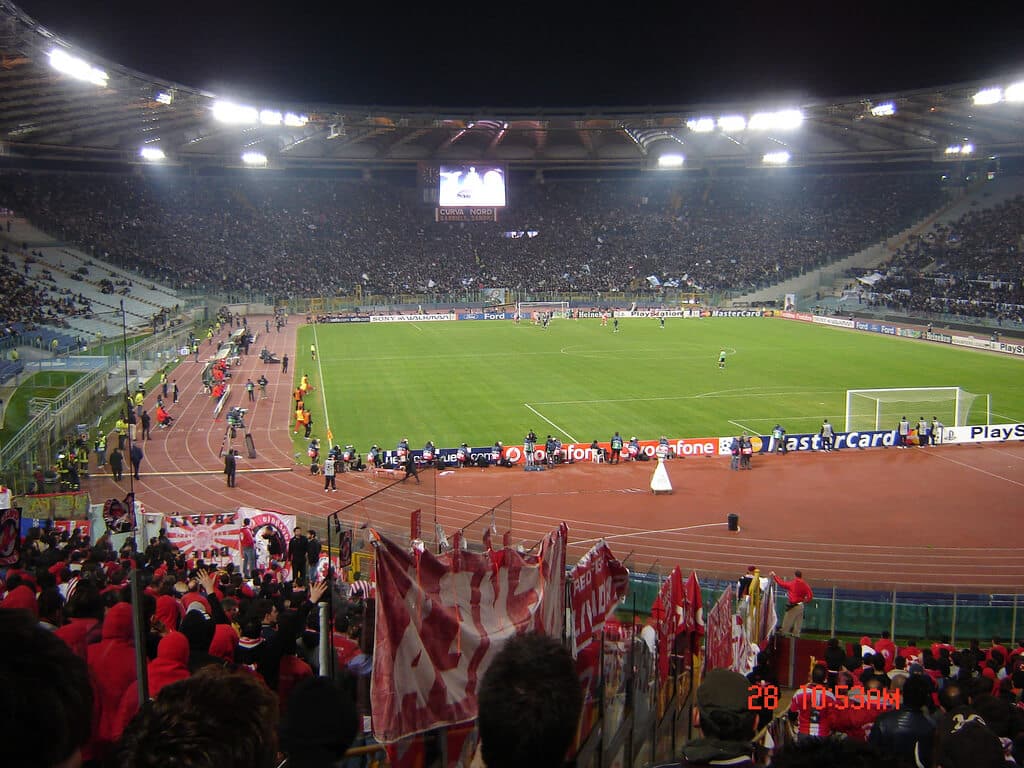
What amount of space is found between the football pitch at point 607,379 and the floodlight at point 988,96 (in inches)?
742

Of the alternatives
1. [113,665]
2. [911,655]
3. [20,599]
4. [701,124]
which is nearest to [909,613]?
[911,655]

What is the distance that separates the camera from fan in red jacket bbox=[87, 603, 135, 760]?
552cm

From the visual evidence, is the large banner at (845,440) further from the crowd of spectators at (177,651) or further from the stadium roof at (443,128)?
the stadium roof at (443,128)

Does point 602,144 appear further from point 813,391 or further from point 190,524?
point 190,524

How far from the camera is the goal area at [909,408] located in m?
36.8

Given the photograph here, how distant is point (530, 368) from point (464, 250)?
54363 millimetres

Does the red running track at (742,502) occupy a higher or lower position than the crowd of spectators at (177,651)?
lower

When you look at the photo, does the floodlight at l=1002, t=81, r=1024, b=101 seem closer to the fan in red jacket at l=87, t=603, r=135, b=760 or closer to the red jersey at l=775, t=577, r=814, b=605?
the red jersey at l=775, t=577, r=814, b=605

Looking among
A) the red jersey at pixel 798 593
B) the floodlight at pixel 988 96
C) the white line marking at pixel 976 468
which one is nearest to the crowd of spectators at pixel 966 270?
the floodlight at pixel 988 96

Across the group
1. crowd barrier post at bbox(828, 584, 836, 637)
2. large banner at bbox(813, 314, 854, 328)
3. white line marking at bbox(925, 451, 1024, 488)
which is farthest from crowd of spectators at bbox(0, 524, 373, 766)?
large banner at bbox(813, 314, 854, 328)

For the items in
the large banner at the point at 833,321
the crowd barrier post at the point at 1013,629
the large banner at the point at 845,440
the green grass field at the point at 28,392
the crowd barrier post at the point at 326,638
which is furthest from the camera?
the large banner at the point at 833,321

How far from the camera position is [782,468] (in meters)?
32.1

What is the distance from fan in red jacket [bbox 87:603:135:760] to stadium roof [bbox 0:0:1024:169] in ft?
146

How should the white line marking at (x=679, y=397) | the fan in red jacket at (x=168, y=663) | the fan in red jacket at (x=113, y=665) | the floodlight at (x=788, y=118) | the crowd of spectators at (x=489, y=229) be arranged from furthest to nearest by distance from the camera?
the crowd of spectators at (x=489, y=229), the floodlight at (x=788, y=118), the white line marking at (x=679, y=397), the fan in red jacket at (x=168, y=663), the fan in red jacket at (x=113, y=665)
